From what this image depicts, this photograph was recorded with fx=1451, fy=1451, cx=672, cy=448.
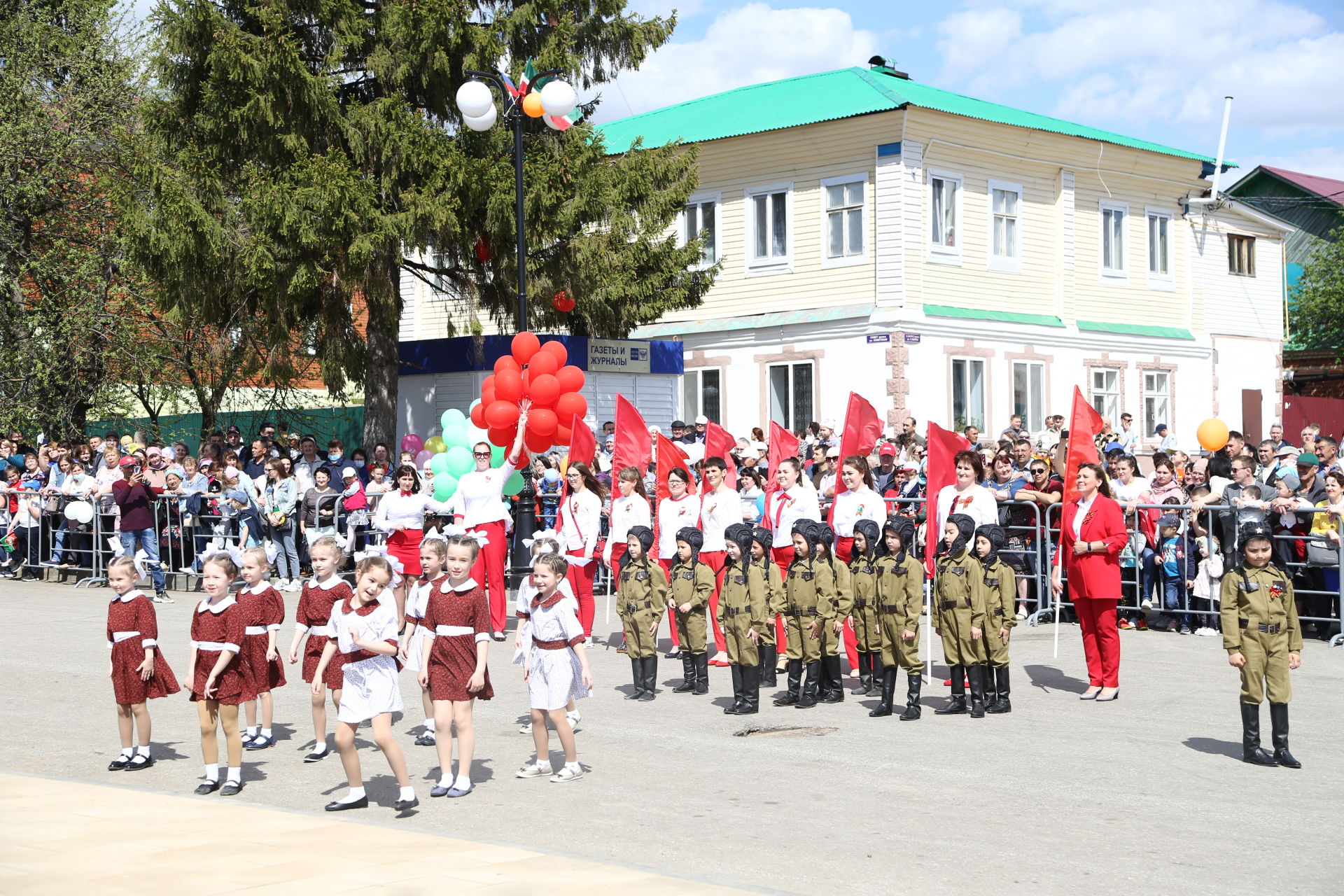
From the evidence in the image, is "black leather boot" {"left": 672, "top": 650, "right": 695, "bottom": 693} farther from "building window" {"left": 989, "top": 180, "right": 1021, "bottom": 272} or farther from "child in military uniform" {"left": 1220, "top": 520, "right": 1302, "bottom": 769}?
"building window" {"left": 989, "top": 180, "right": 1021, "bottom": 272}

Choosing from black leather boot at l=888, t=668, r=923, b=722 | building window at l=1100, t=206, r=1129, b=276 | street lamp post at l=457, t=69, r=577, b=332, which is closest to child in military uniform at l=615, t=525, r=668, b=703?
black leather boot at l=888, t=668, r=923, b=722

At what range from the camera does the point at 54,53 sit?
27.5 m

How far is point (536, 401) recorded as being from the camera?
1538 centimetres

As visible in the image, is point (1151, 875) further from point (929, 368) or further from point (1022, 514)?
point (929, 368)

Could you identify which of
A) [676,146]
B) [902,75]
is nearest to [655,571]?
[676,146]

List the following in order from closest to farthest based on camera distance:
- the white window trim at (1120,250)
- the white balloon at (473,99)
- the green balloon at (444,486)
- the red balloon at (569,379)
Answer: the green balloon at (444,486) → the red balloon at (569,379) → the white balloon at (473,99) → the white window trim at (1120,250)

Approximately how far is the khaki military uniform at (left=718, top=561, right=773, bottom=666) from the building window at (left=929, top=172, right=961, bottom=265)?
1777cm

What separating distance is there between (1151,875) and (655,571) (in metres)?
5.78

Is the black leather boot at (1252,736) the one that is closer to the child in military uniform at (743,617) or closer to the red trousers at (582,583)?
the child in military uniform at (743,617)

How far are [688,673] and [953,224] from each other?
60.5 feet

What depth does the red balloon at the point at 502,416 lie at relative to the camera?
1524cm

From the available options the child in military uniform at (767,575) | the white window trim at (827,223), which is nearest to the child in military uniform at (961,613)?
the child in military uniform at (767,575)

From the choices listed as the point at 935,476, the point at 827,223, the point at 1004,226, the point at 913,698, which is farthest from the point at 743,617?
the point at 1004,226

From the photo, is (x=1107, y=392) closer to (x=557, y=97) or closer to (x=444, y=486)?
(x=557, y=97)
